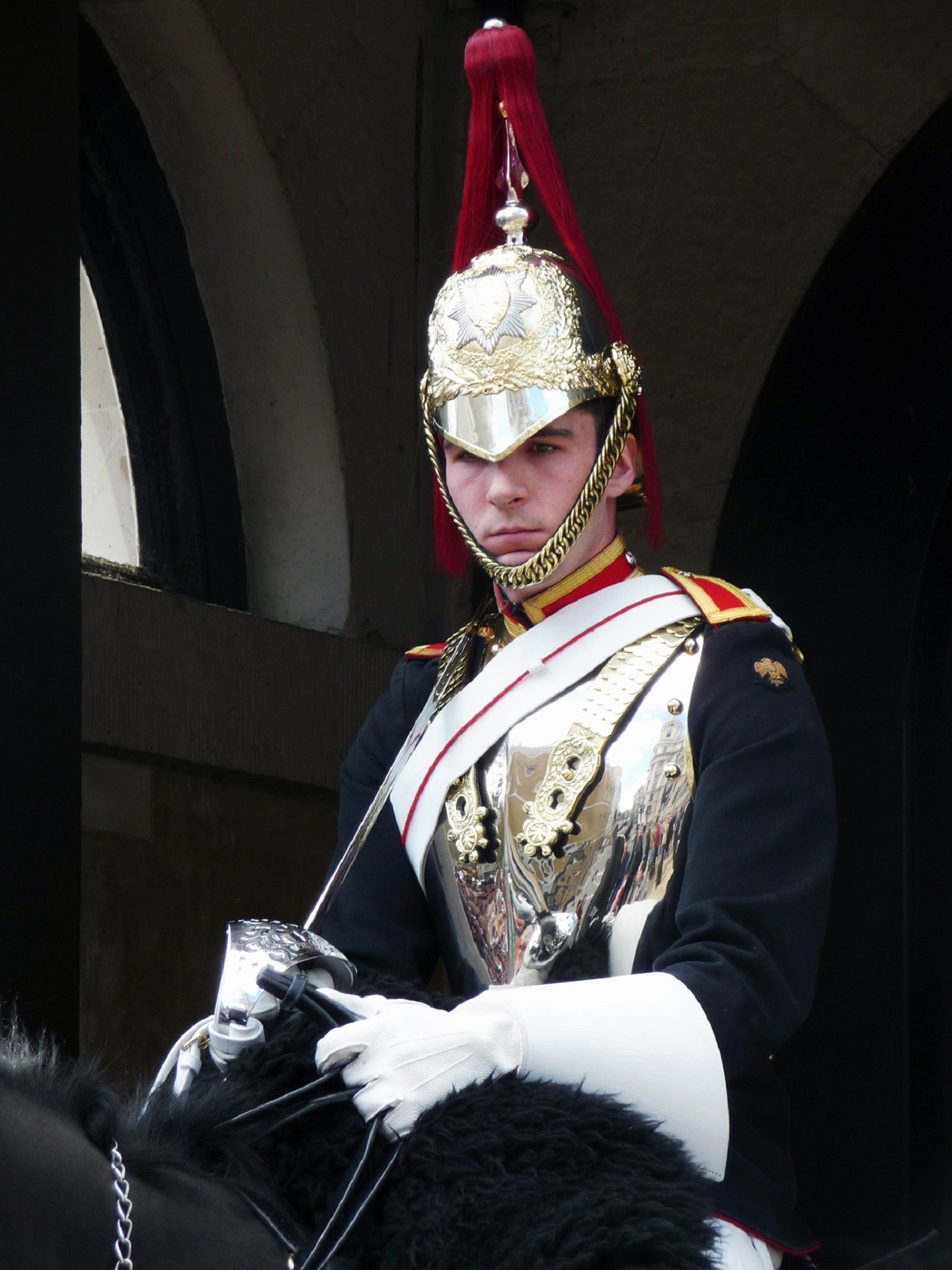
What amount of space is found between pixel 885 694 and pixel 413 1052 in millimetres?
2278

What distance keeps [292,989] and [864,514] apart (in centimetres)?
233

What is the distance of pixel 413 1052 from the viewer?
69.4 inches

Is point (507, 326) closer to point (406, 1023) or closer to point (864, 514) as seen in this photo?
point (406, 1023)

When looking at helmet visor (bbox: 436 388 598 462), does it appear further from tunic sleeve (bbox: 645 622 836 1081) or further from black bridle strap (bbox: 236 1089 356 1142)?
black bridle strap (bbox: 236 1089 356 1142)

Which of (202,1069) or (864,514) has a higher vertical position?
(864,514)

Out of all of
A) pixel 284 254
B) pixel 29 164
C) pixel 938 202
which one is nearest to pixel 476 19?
pixel 284 254

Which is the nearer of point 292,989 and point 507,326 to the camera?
point 292,989

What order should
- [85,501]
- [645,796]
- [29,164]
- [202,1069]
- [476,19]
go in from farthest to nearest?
[476,19] → [85,501] → [29,164] → [645,796] → [202,1069]

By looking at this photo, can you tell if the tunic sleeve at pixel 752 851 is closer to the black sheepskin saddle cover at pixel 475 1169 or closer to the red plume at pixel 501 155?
the black sheepskin saddle cover at pixel 475 1169

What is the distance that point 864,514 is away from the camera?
390cm

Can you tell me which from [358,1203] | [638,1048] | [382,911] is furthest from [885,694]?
[358,1203]

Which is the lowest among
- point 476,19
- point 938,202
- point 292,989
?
point 292,989

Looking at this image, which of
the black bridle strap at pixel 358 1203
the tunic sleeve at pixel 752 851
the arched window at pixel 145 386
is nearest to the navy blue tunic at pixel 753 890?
the tunic sleeve at pixel 752 851

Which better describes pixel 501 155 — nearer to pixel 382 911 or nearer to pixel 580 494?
pixel 580 494
